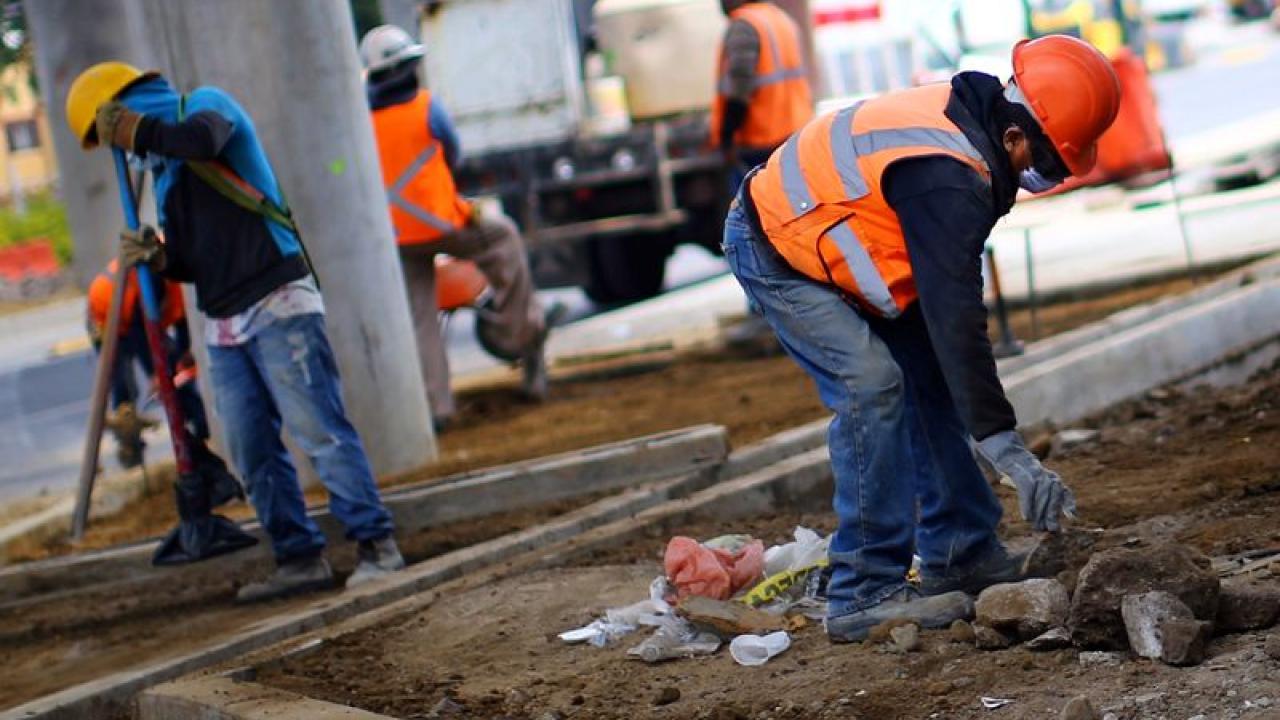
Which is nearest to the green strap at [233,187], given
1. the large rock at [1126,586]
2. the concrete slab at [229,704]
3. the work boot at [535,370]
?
the concrete slab at [229,704]

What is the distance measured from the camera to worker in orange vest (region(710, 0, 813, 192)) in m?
12.0

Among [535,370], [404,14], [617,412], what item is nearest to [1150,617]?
[617,412]

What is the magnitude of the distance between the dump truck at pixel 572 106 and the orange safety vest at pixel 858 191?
37.2ft

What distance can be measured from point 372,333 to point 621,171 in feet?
24.8

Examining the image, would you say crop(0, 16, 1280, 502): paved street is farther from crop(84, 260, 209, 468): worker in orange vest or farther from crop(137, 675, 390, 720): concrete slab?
crop(137, 675, 390, 720): concrete slab

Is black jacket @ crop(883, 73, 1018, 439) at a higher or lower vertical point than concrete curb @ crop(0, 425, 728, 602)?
higher

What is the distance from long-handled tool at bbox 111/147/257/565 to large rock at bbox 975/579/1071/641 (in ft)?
11.6

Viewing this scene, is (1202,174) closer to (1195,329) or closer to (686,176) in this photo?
(686,176)

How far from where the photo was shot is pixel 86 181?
13.7m

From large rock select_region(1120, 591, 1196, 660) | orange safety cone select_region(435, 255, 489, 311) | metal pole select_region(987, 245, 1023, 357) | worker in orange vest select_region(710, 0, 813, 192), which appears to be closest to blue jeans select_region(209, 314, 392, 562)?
metal pole select_region(987, 245, 1023, 357)

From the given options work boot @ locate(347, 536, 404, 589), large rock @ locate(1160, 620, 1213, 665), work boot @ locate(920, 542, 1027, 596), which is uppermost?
large rock @ locate(1160, 620, 1213, 665)

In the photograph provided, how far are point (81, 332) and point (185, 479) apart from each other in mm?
18193

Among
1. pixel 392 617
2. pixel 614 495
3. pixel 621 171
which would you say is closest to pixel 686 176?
pixel 621 171

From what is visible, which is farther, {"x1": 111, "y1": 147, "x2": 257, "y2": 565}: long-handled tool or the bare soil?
→ {"x1": 111, "y1": 147, "x2": 257, "y2": 565}: long-handled tool
